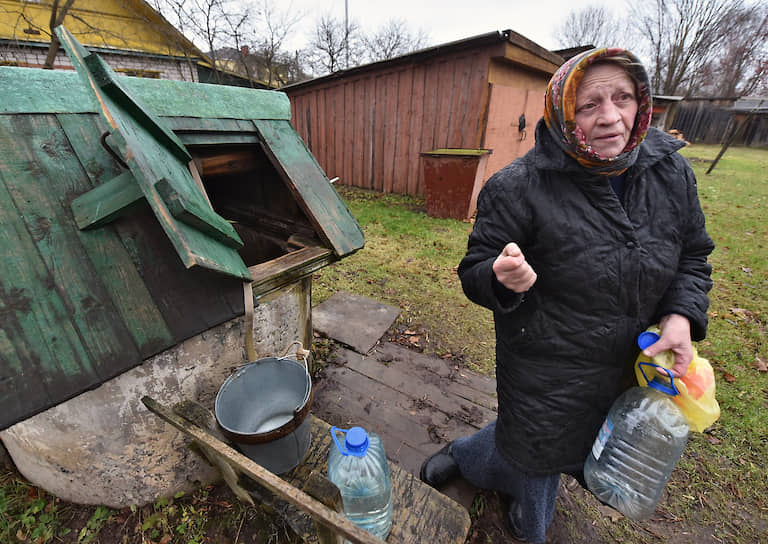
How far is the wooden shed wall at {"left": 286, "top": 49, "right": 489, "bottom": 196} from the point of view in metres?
6.89

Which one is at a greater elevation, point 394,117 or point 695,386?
point 394,117

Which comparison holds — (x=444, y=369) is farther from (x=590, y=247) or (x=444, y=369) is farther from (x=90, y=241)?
(x=90, y=241)

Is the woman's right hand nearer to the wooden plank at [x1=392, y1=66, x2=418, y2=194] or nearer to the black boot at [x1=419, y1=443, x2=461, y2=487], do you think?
the black boot at [x1=419, y1=443, x2=461, y2=487]

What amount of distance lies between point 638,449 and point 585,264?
900mm

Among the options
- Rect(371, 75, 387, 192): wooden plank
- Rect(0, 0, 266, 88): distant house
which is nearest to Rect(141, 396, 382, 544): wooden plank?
Rect(371, 75, 387, 192): wooden plank

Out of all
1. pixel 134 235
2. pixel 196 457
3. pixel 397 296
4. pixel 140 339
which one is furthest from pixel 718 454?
pixel 134 235

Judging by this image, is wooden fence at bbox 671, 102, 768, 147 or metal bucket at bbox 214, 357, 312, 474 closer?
metal bucket at bbox 214, 357, 312, 474

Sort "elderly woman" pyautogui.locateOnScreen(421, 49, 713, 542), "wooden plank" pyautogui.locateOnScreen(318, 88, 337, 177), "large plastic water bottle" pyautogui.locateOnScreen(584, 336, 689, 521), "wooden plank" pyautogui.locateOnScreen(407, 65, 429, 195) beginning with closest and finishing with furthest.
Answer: "elderly woman" pyautogui.locateOnScreen(421, 49, 713, 542) → "large plastic water bottle" pyautogui.locateOnScreen(584, 336, 689, 521) → "wooden plank" pyautogui.locateOnScreen(407, 65, 429, 195) → "wooden plank" pyautogui.locateOnScreen(318, 88, 337, 177)

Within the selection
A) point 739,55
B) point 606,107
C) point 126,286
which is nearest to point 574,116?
point 606,107

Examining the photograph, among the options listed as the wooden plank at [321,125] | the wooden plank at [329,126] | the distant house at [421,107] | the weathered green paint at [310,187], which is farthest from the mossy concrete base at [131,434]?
the wooden plank at [321,125]

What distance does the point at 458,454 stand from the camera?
190cm

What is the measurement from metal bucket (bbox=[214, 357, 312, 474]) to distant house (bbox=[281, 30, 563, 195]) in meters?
6.15

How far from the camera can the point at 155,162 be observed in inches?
48.5

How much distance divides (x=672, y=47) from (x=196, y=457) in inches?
1399
